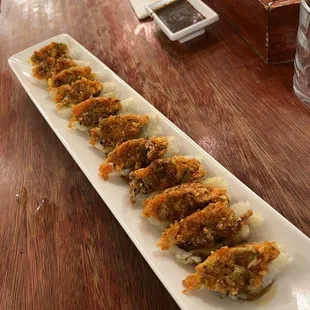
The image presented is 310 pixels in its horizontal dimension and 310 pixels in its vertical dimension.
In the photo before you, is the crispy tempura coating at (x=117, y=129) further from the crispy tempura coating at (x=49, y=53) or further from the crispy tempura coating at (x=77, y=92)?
the crispy tempura coating at (x=49, y=53)

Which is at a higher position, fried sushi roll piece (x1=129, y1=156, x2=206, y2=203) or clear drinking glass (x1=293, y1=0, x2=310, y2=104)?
clear drinking glass (x1=293, y1=0, x2=310, y2=104)

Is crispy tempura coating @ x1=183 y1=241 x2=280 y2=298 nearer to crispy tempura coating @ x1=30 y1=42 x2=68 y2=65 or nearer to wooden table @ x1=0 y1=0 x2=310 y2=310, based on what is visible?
wooden table @ x1=0 y1=0 x2=310 y2=310

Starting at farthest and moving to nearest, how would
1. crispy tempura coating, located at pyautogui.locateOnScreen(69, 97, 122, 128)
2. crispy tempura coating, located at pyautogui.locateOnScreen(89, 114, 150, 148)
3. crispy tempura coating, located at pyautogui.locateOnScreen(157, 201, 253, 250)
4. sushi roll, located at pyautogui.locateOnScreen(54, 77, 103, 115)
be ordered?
sushi roll, located at pyautogui.locateOnScreen(54, 77, 103, 115), crispy tempura coating, located at pyautogui.locateOnScreen(69, 97, 122, 128), crispy tempura coating, located at pyautogui.locateOnScreen(89, 114, 150, 148), crispy tempura coating, located at pyautogui.locateOnScreen(157, 201, 253, 250)

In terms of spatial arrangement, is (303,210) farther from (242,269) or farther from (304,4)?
(304,4)

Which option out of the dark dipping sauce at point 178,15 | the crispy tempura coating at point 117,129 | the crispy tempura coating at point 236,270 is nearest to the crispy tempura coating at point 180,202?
the crispy tempura coating at point 236,270

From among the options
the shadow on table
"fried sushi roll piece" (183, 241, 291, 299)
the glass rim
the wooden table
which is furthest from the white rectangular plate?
the glass rim

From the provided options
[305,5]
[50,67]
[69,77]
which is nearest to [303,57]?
[305,5]

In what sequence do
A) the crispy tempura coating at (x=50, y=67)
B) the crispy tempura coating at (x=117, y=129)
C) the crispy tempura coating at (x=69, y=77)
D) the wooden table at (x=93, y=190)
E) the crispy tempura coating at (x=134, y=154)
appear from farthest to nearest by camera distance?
1. the crispy tempura coating at (x=50, y=67)
2. the crispy tempura coating at (x=69, y=77)
3. the crispy tempura coating at (x=117, y=129)
4. the crispy tempura coating at (x=134, y=154)
5. the wooden table at (x=93, y=190)
